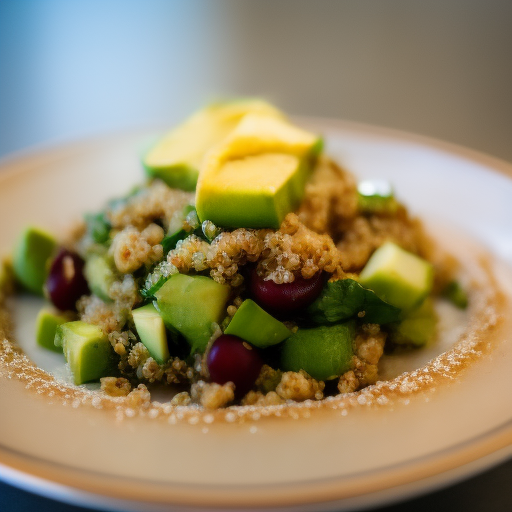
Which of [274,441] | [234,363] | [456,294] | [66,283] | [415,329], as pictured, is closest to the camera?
[274,441]

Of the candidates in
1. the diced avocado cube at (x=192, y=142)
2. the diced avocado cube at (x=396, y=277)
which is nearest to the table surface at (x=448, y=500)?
the diced avocado cube at (x=396, y=277)

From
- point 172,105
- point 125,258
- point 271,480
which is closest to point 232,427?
point 271,480

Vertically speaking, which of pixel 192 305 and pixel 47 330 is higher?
pixel 192 305

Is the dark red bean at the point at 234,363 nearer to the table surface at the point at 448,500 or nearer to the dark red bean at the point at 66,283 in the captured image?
the table surface at the point at 448,500

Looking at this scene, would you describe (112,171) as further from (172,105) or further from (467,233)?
(172,105)

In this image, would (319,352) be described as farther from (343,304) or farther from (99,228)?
(99,228)

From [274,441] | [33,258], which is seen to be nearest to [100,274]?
[33,258]

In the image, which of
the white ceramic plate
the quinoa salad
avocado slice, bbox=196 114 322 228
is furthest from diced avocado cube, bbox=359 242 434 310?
avocado slice, bbox=196 114 322 228
